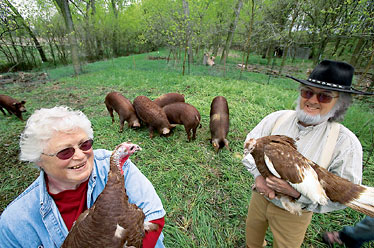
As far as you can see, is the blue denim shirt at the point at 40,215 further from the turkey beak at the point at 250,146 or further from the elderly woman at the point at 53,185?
the turkey beak at the point at 250,146

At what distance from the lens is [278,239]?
1796 mm

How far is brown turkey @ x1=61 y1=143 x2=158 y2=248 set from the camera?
1140 mm

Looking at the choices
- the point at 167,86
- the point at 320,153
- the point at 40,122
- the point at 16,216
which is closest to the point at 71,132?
the point at 40,122

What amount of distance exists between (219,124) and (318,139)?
3054mm

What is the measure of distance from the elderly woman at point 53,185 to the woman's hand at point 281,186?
114cm

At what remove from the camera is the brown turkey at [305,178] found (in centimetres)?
132

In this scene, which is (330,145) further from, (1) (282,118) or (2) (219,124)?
(2) (219,124)

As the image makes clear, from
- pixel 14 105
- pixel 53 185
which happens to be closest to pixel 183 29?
pixel 14 105

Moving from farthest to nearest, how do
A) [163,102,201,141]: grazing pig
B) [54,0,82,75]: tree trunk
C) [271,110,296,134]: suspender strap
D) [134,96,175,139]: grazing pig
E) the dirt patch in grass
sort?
[54,0,82,75]: tree trunk → the dirt patch in grass → [134,96,175,139]: grazing pig → [163,102,201,141]: grazing pig → [271,110,296,134]: suspender strap

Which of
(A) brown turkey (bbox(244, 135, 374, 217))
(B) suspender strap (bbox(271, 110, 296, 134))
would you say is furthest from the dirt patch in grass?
(A) brown turkey (bbox(244, 135, 374, 217))

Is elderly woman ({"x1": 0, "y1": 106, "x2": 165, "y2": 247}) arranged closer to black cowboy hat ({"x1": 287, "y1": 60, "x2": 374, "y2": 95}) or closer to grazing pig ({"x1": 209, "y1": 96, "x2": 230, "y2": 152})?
black cowboy hat ({"x1": 287, "y1": 60, "x2": 374, "y2": 95})

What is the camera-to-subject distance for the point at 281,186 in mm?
1527

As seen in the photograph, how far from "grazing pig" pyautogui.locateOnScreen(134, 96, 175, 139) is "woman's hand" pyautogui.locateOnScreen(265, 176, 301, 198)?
3438mm

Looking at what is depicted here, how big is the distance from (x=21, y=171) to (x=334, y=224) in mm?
6381
